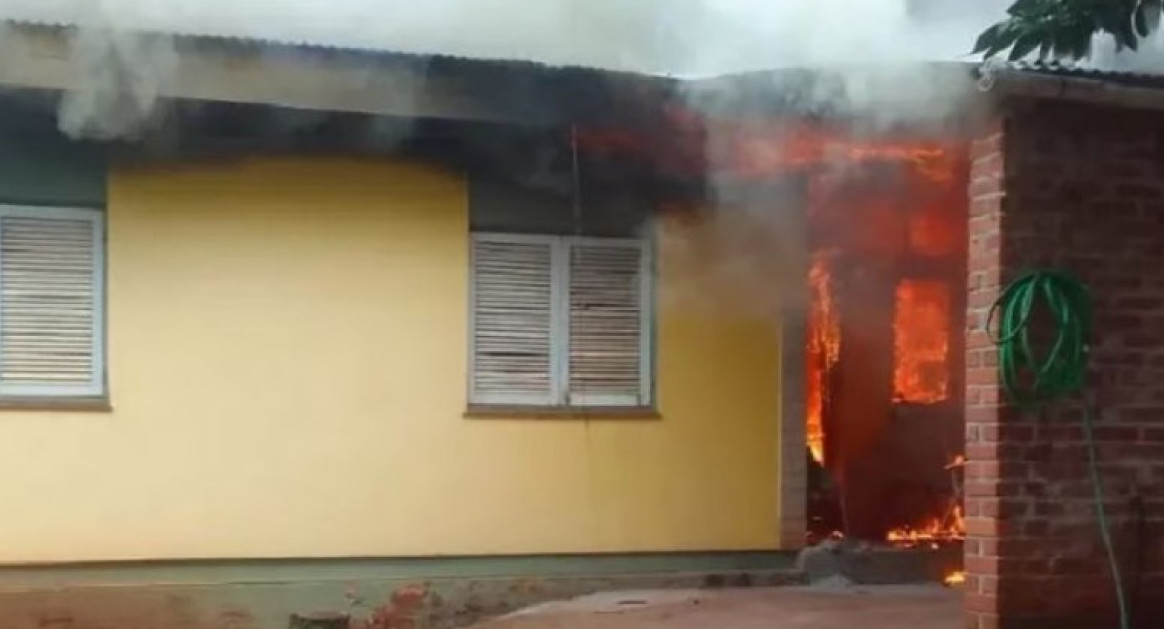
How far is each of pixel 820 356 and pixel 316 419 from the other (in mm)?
4269

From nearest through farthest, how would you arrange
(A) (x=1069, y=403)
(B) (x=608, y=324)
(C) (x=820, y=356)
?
(A) (x=1069, y=403) → (B) (x=608, y=324) → (C) (x=820, y=356)

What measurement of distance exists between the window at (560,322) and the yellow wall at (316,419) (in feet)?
0.51

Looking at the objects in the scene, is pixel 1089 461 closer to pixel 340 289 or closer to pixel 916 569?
pixel 916 569

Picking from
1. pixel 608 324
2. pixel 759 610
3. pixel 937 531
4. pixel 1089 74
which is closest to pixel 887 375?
pixel 937 531

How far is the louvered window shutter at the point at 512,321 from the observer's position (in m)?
10.1

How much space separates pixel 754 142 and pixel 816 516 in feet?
11.6

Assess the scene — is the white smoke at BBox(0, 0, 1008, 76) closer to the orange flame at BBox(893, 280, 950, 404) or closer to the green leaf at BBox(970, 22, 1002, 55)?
the orange flame at BBox(893, 280, 950, 404)

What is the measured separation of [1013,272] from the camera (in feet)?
22.5

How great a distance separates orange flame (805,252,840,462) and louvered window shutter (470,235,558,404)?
2.43 meters

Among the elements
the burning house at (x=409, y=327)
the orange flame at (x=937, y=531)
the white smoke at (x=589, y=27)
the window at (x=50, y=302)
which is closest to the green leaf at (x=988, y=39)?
the burning house at (x=409, y=327)

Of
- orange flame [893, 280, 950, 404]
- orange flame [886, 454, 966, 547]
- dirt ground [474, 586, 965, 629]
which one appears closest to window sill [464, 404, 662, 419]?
dirt ground [474, 586, 965, 629]

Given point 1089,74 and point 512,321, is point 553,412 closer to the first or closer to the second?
point 512,321

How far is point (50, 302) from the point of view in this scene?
9.41 meters

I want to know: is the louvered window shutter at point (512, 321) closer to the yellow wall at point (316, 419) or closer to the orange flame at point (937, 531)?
the yellow wall at point (316, 419)
